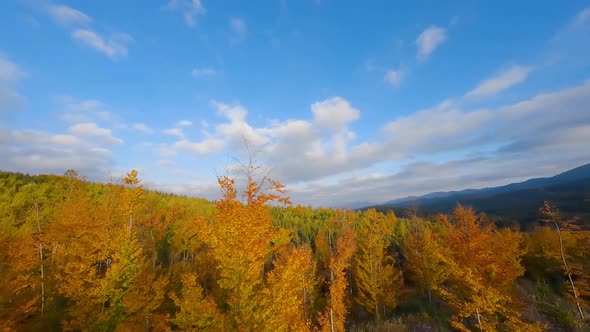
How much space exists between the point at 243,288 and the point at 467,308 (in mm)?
11050

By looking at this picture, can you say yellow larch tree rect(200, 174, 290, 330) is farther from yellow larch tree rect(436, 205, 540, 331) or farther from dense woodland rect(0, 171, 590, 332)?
yellow larch tree rect(436, 205, 540, 331)

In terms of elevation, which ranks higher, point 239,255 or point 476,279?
point 239,255

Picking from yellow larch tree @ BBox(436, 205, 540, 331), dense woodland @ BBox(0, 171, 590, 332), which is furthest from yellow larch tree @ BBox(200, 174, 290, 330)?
yellow larch tree @ BBox(436, 205, 540, 331)

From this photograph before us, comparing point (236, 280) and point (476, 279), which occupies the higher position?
point (236, 280)

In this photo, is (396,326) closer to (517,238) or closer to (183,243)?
(517,238)

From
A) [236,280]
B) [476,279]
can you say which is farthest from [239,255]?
[476,279]

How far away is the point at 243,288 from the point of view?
35.5 ft

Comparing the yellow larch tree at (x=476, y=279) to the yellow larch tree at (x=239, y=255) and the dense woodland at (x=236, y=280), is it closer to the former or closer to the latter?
the dense woodland at (x=236, y=280)

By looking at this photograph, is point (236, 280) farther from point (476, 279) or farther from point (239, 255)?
point (476, 279)

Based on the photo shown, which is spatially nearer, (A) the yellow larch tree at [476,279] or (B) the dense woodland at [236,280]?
(B) the dense woodland at [236,280]

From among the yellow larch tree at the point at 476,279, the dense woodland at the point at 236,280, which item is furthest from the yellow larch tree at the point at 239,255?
the yellow larch tree at the point at 476,279

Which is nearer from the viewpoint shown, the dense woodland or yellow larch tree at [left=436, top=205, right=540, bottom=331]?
the dense woodland

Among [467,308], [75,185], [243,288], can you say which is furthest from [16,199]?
[467,308]

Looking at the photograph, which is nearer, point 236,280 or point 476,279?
point 236,280
